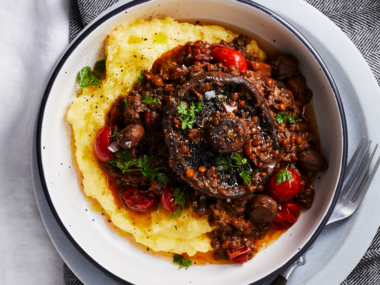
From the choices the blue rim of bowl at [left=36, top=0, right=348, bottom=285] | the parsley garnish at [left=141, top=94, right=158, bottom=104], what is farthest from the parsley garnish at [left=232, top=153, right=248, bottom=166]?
the blue rim of bowl at [left=36, top=0, right=348, bottom=285]

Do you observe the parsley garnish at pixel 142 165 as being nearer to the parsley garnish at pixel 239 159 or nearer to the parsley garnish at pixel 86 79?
the parsley garnish at pixel 239 159

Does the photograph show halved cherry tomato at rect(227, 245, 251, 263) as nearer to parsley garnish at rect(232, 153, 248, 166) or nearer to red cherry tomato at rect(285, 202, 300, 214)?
red cherry tomato at rect(285, 202, 300, 214)

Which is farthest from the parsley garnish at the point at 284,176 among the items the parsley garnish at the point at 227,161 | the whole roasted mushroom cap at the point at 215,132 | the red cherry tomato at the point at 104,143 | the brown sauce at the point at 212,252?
the red cherry tomato at the point at 104,143

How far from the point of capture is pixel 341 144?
586cm

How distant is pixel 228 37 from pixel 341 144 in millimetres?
2878

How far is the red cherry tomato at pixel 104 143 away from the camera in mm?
6137

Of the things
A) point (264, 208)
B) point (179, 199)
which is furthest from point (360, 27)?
point (179, 199)

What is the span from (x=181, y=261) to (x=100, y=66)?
4.06m

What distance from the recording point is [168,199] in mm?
6117

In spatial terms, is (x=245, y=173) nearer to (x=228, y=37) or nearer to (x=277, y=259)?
(x=277, y=259)

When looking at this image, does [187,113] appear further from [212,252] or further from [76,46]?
[212,252]

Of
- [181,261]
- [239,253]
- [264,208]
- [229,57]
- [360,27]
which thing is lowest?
[181,261]

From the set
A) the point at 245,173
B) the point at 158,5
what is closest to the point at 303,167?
the point at 245,173

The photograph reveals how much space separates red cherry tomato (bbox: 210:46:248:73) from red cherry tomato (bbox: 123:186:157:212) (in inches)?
107
